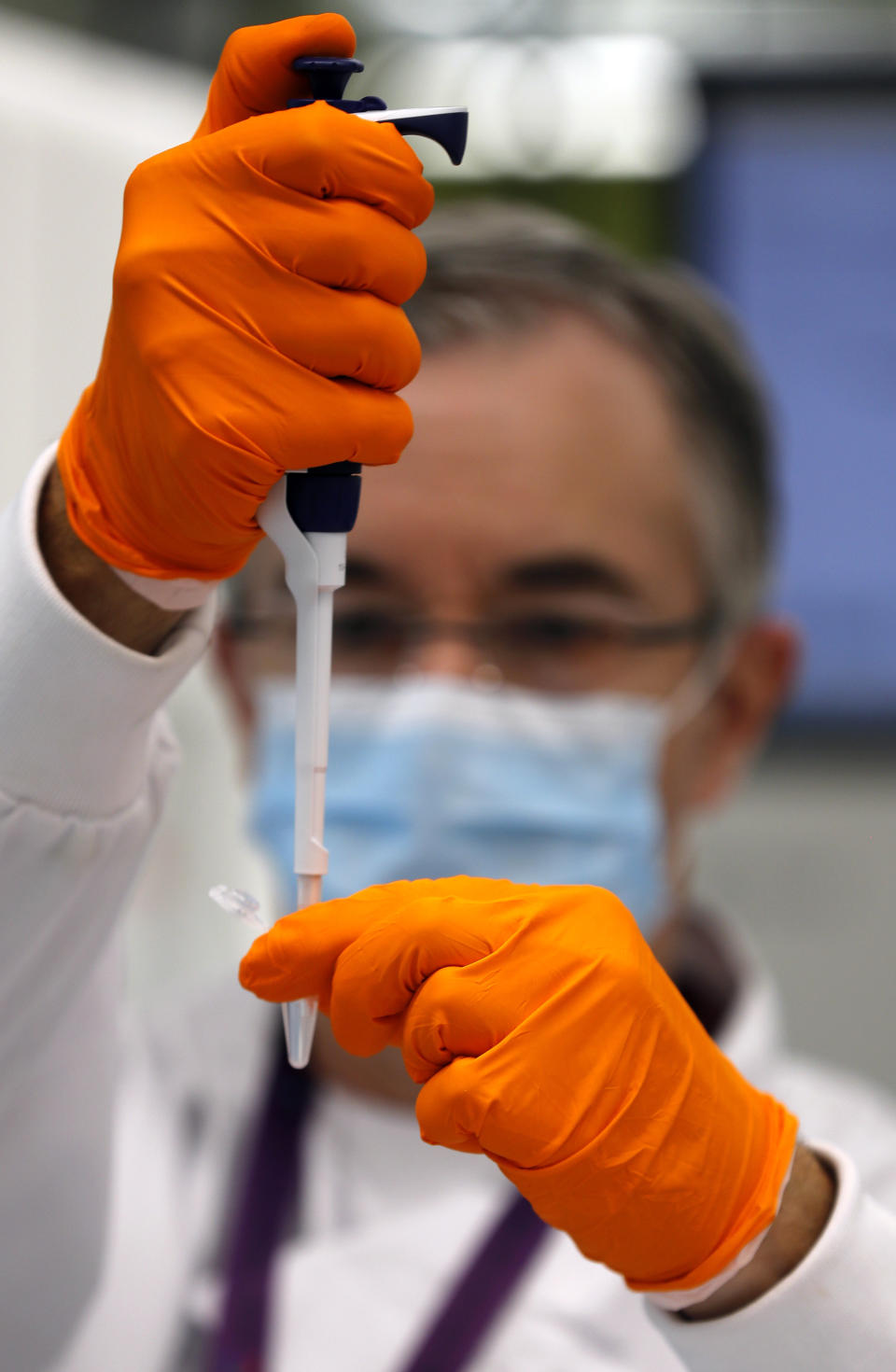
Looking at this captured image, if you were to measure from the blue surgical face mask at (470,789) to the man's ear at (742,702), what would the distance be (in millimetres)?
190

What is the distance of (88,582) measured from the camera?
491mm

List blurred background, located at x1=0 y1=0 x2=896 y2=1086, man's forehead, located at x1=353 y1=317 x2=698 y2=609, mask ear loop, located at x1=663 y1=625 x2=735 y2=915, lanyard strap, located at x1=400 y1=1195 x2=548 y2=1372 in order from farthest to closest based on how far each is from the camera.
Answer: blurred background, located at x1=0 y1=0 x2=896 y2=1086
mask ear loop, located at x1=663 y1=625 x2=735 y2=915
man's forehead, located at x1=353 y1=317 x2=698 y2=609
lanyard strap, located at x1=400 y1=1195 x2=548 y2=1372

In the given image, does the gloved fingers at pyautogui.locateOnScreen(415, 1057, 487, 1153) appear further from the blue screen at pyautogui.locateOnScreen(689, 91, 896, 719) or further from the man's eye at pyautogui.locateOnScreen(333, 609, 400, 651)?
the blue screen at pyautogui.locateOnScreen(689, 91, 896, 719)

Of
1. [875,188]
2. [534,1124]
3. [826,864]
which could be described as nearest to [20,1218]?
[534,1124]

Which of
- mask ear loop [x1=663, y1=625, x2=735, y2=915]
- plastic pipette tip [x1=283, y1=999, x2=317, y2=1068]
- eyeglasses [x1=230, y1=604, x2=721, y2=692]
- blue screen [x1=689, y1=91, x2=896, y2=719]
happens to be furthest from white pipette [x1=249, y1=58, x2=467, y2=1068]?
blue screen [x1=689, y1=91, x2=896, y2=719]

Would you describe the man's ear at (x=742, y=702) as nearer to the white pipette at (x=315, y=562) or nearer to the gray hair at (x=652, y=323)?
the gray hair at (x=652, y=323)

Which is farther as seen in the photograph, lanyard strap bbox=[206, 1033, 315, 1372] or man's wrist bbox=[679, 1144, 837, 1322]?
lanyard strap bbox=[206, 1033, 315, 1372]

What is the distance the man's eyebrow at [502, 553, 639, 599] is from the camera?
0.97 m

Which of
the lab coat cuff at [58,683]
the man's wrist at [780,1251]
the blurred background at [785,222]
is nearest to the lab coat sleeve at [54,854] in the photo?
the lab coat cuff at [58,683]

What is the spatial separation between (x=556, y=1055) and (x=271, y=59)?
0.39 metres

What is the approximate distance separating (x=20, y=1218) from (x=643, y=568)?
671 millimetres

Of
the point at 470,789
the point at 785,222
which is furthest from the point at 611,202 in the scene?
the point at 470,789

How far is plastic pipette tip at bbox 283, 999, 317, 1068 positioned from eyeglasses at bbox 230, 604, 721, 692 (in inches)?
18.7

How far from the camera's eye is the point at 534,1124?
1.47ft
